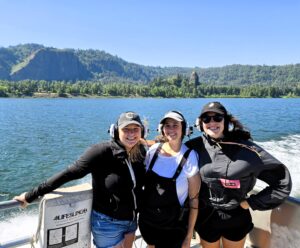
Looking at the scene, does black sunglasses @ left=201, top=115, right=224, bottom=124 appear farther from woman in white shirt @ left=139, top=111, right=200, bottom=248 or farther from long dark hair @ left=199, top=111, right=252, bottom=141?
woman in white shirt @ left=139, top=111, right=200, bottom=248

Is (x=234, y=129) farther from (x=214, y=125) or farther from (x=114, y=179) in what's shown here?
(x=114, y=179)

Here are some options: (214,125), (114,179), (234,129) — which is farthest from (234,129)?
(114,179)

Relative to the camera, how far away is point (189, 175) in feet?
10.5

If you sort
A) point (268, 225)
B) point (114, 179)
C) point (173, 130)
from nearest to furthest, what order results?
1. point (114, 179)
2. point (173, 130)
3. point (268, 225)

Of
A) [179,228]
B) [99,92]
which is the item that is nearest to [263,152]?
[179,228]

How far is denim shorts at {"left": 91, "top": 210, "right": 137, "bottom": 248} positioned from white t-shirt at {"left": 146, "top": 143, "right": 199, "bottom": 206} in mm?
601

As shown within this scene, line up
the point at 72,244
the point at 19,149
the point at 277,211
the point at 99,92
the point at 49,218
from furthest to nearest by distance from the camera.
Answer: the point at 99,92
the point at 19,149
the point at 277,211
the point at 72,244
the point at 49,218

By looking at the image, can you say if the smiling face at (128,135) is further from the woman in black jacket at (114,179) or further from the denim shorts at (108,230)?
the denim shorts at (108,230)

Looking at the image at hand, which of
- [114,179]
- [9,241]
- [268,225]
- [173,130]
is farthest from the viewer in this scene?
[268,225]

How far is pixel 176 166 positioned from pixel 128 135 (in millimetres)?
564

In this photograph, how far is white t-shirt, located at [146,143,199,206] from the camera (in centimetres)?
319

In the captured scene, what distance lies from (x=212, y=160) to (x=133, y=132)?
870mm

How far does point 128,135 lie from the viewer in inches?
128

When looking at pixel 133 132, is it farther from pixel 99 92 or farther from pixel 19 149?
pixel 99 92
